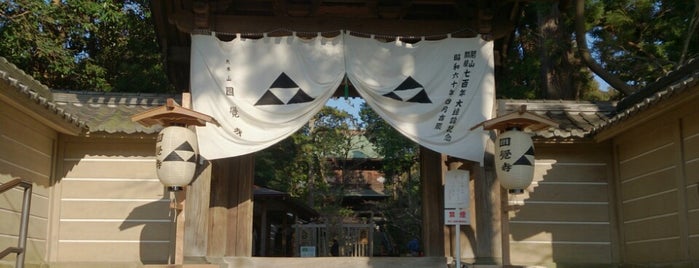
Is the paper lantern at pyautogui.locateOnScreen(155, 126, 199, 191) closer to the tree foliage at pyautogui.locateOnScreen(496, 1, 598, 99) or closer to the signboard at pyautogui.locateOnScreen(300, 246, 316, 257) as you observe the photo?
the tree foliage at pyautogui.locateOnScreen(496, 1, 598, 99)

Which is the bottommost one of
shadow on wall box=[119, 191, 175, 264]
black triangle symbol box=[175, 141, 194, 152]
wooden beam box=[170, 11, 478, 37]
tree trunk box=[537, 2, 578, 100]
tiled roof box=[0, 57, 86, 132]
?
shadow on wall box=[119, 191, 175, 264]

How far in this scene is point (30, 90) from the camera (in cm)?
639

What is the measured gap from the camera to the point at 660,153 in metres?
7.35

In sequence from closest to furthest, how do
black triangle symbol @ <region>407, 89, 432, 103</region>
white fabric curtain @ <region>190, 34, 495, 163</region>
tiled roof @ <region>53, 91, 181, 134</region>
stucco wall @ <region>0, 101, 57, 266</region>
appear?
stucco wall @ <region>0, 101, 57, 266</region> < white fabric curtain @ <region>190, 34, 495, 163</region> < black triangle symbol @ <region>407, 89, 432, 103</region> < tiled roof @ <region>53, 91, 181, 134</region>

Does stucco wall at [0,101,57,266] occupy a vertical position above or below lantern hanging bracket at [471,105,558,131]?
below

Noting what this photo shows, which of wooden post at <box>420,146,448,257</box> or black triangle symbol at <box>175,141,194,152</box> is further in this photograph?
wooden post at <box>420,146,448,257</box>

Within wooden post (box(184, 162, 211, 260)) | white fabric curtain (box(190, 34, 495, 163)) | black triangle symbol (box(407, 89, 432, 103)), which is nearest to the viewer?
wooden post (box(184, 162, 211, 260))

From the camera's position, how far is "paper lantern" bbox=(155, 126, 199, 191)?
6.22 metres

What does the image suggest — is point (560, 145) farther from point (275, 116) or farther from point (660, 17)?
point (660, 17)

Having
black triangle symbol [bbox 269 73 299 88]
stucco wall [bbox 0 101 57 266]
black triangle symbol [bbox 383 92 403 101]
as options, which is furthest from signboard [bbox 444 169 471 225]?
stucco wall [bbox 0 101 57 266]

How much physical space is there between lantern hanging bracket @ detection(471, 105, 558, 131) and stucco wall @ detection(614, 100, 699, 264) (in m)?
1.40

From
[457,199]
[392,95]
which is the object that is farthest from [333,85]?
[457,199]

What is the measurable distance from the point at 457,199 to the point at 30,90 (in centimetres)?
457

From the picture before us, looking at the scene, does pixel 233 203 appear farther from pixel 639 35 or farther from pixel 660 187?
pixel 639 35
